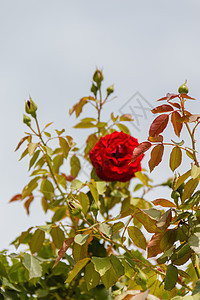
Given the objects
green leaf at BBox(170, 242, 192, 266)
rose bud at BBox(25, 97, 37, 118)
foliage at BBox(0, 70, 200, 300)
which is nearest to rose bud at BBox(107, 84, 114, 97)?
foliage at BBox(0, 70, 200, 300)

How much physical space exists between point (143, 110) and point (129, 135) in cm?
9

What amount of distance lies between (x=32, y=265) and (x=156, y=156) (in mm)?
427

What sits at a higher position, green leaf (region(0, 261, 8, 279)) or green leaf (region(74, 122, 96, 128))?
green leaf (region(74, 122, 96, 128))

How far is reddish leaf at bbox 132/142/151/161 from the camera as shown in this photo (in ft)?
2.96

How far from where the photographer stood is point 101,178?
1.37 metres

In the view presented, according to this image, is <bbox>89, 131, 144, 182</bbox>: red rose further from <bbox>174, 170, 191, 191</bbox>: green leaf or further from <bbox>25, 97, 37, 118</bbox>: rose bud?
<bbox>174, 170, 191, 191</bbox>: green leaf

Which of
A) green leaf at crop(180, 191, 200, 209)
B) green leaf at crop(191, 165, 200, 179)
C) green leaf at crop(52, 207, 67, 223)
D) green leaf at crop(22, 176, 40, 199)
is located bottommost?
green leaf at crop(52, 207, 67, 223)

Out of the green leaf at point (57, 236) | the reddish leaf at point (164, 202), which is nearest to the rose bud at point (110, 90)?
A: the green leaf at point (57, 236)

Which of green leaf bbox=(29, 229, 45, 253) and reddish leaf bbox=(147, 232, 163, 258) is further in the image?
green leaf bbox=(29, 229, 45, 253)

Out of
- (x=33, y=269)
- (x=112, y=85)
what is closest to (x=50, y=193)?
(x=33, y=269)

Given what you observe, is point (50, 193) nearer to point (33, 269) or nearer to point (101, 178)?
point (101, 178)

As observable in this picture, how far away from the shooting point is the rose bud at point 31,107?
124cm

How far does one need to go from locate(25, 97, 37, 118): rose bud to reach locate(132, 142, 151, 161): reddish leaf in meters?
0.44

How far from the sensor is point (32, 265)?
42.6 inches
